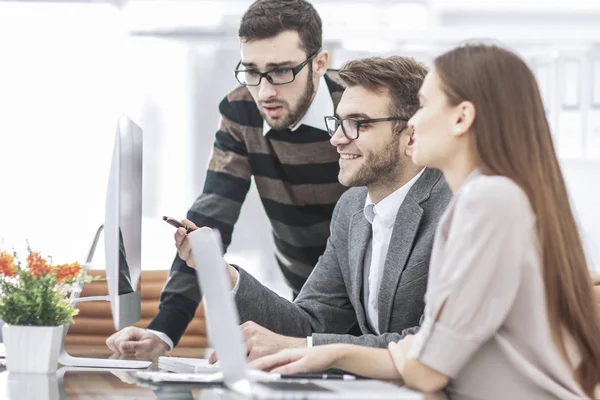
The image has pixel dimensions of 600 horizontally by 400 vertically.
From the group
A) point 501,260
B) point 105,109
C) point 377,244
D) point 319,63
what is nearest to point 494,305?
point 501,260

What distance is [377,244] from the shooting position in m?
2.10

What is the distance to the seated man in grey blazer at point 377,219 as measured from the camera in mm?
1988

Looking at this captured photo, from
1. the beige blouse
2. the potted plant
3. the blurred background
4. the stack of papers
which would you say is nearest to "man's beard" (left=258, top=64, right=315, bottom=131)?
the stack of papers

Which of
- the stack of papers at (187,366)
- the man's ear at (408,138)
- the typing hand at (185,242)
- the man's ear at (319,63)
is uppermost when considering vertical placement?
the man's ear at (319,63)

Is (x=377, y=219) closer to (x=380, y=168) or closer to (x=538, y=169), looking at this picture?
(x=380, y=168)

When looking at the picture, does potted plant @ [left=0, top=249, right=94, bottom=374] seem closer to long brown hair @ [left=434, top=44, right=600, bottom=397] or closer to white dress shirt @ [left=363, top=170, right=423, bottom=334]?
white dress shirt @ [left=363, top=170, right=423, bottom=334]

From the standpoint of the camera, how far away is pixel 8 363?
171cm

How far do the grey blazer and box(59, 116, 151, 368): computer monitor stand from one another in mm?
286

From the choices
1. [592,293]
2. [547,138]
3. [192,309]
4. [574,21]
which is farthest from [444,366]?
[574,21]

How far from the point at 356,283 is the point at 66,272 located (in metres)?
0.72

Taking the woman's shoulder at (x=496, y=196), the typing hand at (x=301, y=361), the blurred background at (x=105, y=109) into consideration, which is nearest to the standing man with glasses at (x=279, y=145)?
the typing hand at (x=301, y=361)

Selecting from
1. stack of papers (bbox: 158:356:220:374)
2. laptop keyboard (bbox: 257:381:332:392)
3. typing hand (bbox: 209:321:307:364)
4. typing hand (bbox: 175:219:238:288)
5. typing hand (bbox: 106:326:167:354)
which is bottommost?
typing hand (bbox: 106:326:167:354)

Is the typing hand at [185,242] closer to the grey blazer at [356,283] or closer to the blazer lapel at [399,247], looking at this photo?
the grey blazer at [356,283]

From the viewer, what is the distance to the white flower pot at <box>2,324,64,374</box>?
169 centimetres
